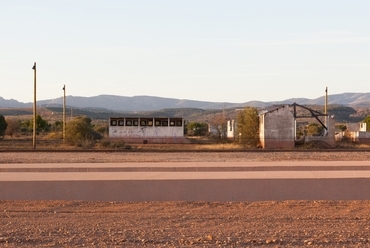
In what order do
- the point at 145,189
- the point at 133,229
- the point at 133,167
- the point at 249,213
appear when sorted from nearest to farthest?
the point at 133,229, the point at 249,213, the point at 145,189, the point at 133,167

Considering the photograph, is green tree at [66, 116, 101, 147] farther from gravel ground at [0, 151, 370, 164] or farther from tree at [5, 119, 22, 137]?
tree at [5, 119, 22, 137]

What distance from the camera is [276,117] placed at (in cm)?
4234

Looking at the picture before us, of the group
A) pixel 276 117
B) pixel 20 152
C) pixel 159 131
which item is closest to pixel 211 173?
pixel 20 152

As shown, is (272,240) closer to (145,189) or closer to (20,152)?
(145,189)

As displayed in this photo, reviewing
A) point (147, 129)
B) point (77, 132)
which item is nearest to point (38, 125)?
point (147, 129)

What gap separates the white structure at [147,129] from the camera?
52.2 metres

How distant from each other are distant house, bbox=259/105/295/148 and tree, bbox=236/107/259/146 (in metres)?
1.16

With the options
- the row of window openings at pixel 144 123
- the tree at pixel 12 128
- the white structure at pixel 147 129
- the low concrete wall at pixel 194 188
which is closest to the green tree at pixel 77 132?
the white structure at pixel 147 129

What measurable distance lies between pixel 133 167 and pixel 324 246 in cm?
764

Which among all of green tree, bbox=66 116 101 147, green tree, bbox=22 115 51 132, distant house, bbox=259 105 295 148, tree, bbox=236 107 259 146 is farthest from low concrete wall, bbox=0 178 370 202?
green tree, bbox=22 115 51 132

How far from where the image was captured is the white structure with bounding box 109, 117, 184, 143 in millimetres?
52250

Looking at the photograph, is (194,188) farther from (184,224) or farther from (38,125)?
(38,125)

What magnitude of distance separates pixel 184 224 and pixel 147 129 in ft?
145

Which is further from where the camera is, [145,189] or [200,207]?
[145,189]
